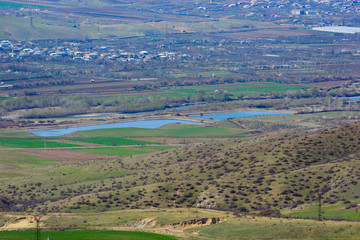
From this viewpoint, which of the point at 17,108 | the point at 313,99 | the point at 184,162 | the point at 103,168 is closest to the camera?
the point at 184,162

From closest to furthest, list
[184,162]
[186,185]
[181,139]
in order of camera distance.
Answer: [186,185] → [184,162] → [181,139]

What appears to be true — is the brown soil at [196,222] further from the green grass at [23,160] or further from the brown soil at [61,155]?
the brown soil at [61,155]

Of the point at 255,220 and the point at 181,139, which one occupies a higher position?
the point at 255,220

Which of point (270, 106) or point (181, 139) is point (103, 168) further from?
point (270, 106)

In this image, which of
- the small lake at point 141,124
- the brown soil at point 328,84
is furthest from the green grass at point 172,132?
the brown soil at point 328,84

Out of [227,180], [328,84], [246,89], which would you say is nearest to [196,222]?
[227,180]

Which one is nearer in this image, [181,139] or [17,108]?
[181,139]

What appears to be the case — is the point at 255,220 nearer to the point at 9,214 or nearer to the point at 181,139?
the point at 9,214

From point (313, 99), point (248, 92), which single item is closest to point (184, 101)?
point (248, 92)

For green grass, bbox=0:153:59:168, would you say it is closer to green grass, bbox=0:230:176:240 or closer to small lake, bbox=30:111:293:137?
small lake, bbox=30:111:293:137
